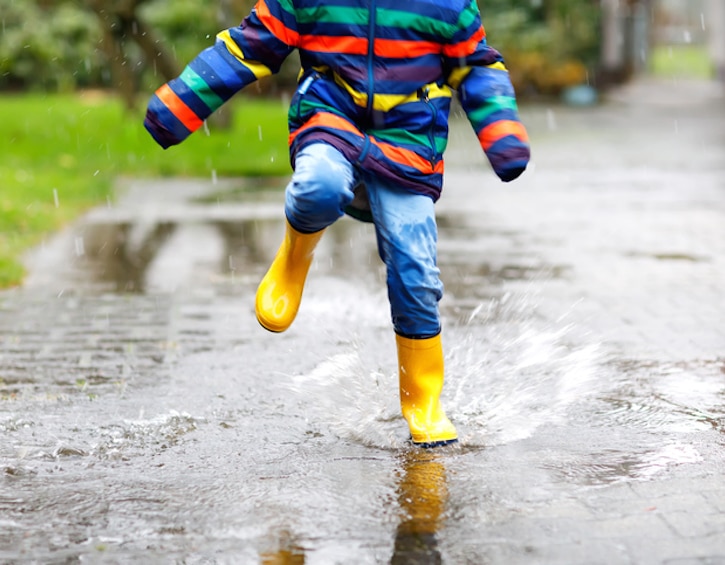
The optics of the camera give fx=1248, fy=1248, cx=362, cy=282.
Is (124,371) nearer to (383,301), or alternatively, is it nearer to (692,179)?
(383,301)

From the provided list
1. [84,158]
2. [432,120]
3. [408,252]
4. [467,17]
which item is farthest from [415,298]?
[84,158]

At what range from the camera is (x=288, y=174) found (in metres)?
13.0

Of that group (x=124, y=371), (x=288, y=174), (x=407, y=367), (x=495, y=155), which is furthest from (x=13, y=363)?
(x=288, y=174)

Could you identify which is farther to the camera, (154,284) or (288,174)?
(288,174)

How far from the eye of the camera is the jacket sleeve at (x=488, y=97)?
12.7 ft

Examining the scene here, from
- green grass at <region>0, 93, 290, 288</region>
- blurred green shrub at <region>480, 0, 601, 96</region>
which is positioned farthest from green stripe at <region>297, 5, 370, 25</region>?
blurred green shrub at <region>480, 0, 601, 96</region>

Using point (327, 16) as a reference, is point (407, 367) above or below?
below

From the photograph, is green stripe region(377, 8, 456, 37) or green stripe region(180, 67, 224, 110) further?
green stripe region(180, 67, 224, 110)

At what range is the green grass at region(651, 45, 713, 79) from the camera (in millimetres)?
35125

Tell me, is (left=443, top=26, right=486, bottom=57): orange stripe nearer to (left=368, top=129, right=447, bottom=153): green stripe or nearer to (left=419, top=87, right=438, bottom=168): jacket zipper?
(left=419, top=87, right=438, bottom=168): jacket zipper

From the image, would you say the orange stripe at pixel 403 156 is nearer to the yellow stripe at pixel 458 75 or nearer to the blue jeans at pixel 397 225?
the blue jeans at pixel 397 225

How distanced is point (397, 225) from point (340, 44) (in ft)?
1.93

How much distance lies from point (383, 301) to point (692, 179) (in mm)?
6501

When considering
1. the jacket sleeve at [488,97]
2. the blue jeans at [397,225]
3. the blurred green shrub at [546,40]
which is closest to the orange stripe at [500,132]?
the jacket sleeve at [488,97]
